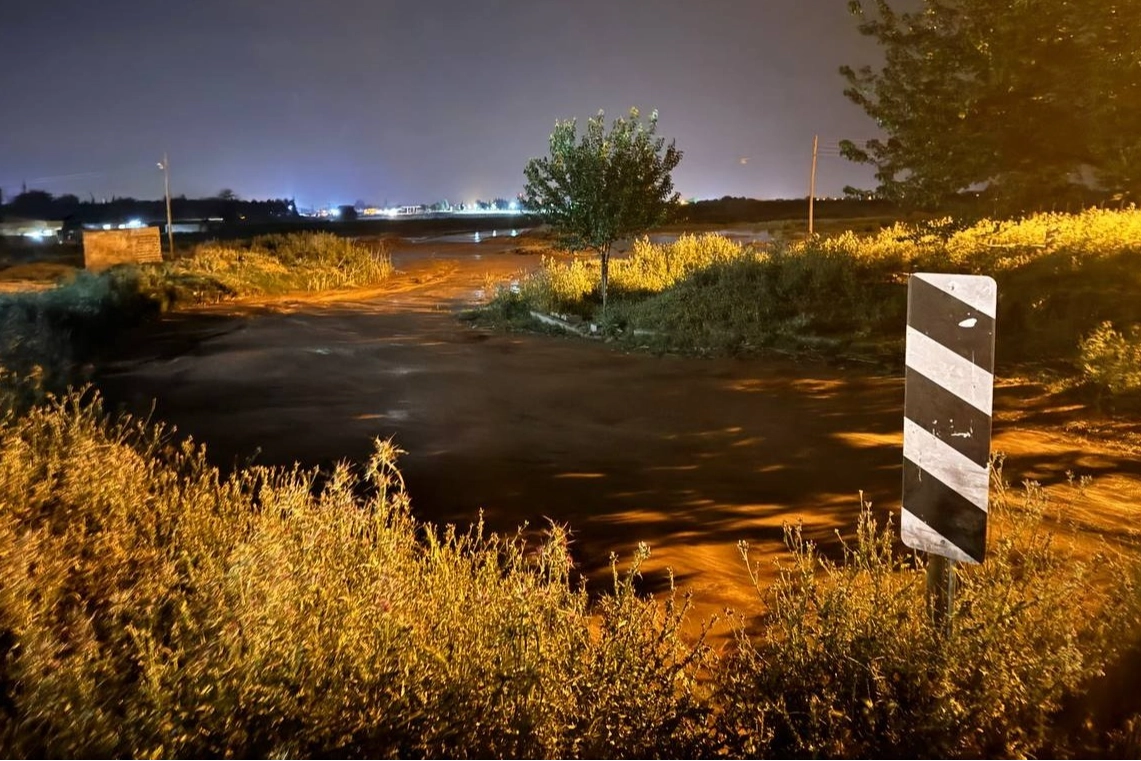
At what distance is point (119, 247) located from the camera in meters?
37.8

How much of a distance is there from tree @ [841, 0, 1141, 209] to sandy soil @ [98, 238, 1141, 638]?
4.86m

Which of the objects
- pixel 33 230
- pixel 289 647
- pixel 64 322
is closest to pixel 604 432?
pixel 289 647

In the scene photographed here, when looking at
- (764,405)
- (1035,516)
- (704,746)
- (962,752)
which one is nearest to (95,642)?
(704,746)

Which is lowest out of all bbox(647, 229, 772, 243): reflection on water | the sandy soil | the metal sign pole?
the sandy soil

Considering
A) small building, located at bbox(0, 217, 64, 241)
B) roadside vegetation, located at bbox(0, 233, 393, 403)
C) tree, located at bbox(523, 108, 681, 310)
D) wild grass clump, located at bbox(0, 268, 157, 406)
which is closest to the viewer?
wild grass clump, located at bbox(0, 268, 157, 406)

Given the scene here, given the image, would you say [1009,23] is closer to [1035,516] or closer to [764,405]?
[764,405]

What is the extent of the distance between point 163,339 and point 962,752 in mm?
21784

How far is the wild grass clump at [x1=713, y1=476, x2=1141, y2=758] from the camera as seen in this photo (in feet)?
11.8

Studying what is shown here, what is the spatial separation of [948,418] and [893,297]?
14523 mm

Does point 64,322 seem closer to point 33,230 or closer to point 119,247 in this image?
point 119,247

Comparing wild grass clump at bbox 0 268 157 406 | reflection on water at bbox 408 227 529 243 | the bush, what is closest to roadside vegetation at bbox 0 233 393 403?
wild grass clump at bbox 0 268 157 406

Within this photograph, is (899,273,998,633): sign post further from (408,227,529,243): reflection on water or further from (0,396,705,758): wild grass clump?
(408,227,529,243): reflection on water

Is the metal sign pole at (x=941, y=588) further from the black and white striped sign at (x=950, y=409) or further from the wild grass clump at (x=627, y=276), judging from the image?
the wild grass clump at (x=627, y=276)

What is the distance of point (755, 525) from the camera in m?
7.98
